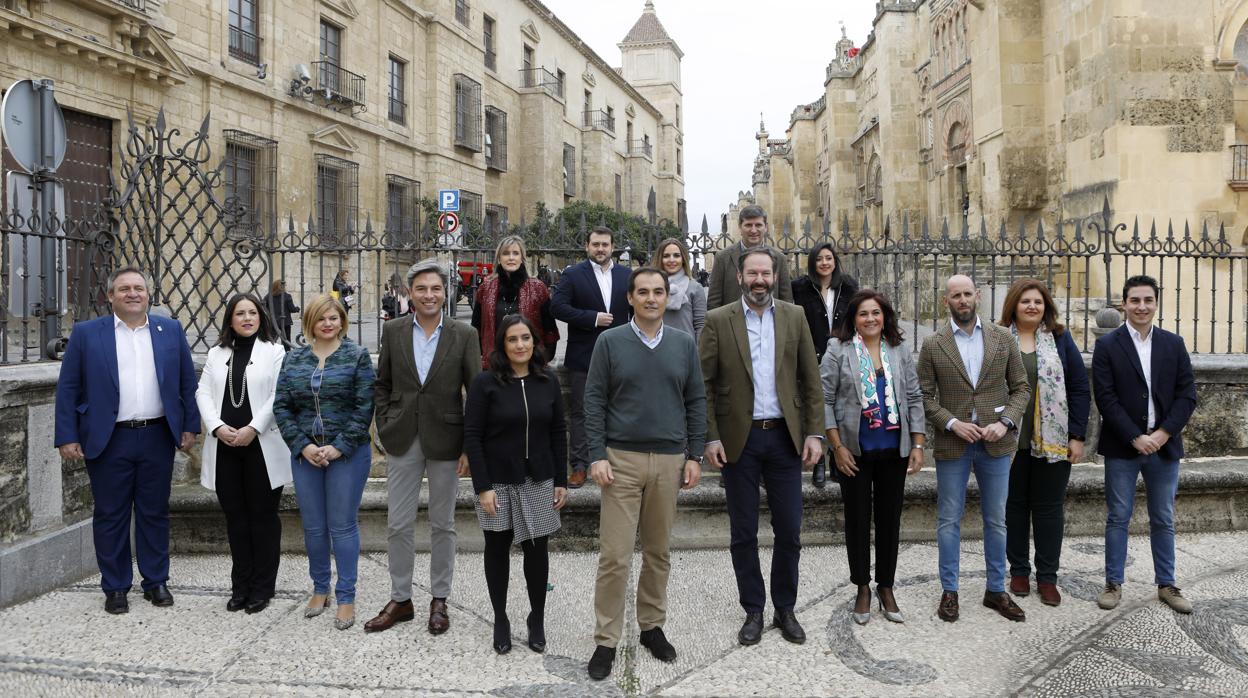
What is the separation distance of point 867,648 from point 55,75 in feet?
47.2

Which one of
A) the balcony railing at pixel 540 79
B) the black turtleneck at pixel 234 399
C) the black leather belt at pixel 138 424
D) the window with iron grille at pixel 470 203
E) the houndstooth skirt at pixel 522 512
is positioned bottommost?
the houndstooth skirt at pixel 522 512

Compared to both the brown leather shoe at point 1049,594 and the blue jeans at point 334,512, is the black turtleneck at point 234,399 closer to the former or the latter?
the blue jeans at point 334,512

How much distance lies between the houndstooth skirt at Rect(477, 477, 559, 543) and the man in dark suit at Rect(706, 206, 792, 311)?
1.95 meters

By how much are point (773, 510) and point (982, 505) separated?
3.78 feet

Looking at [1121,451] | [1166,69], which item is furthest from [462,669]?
[1166,69]

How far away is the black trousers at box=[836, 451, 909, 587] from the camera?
4074 millimetres

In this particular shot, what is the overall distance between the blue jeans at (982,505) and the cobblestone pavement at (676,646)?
0.23 meters

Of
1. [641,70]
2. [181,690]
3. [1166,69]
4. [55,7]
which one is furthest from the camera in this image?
[641,70]

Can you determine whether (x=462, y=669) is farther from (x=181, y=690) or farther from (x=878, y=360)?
(x=878, y=360)

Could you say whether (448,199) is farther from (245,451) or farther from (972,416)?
(972,416)

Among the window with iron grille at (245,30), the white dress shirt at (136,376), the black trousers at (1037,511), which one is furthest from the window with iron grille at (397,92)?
the black trousers at (1037,511)

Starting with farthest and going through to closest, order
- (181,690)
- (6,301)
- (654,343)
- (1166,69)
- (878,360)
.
→ (1166,69), (6,301), (878,360), (654,343), (181,690)

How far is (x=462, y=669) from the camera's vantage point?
3.56 m

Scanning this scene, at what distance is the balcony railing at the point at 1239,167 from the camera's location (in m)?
11.1
